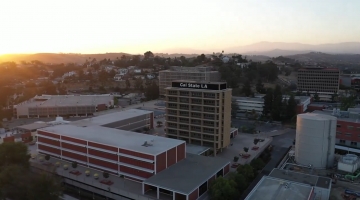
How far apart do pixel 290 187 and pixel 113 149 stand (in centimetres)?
1471

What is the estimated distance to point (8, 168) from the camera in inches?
874

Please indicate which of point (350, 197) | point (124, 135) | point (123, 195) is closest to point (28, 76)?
point (124, 135)

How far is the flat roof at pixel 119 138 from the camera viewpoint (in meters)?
25.5

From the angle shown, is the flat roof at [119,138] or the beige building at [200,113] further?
the beige building at [200,113]

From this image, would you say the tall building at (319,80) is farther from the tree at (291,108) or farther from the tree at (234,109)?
the tree at (234,109)

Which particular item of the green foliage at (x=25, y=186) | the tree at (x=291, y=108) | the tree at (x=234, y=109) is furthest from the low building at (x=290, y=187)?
the tree at (x=234, y=109)

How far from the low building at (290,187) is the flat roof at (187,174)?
4006 millimetres

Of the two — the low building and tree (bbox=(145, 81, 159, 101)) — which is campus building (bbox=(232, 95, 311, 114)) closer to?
tree (bbox=(145, 81, 159, 101))

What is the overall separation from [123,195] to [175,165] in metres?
5.08

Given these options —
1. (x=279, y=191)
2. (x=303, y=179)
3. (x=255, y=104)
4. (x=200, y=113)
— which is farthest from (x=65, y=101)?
(x=279, y=191)

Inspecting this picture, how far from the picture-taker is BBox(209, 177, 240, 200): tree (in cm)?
2142

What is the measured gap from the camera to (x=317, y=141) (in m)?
29.3

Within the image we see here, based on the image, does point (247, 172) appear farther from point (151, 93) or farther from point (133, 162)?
point (151, 93)

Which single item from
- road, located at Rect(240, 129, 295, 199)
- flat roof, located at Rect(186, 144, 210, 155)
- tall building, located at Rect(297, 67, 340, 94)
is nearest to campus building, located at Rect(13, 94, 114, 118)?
flat roof, located at Rect(186, 144, 210, 155)
